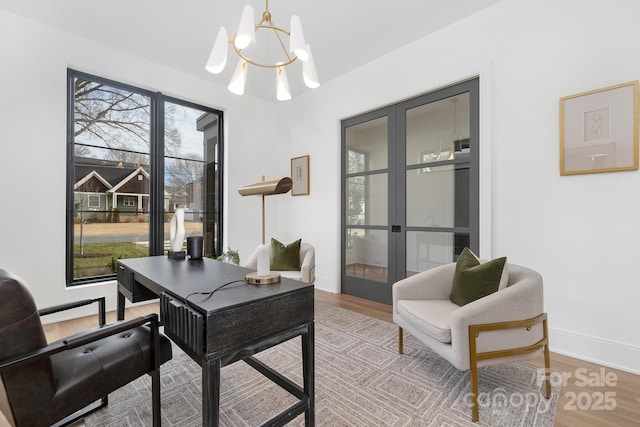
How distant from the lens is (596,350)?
212cm

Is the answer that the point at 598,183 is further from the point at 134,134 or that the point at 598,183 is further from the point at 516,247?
the point at 134,134

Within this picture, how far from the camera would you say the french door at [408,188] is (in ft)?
9.59

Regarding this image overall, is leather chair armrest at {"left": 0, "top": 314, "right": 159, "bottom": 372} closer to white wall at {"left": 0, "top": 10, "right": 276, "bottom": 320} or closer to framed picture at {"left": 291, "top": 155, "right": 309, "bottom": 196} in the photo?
white wall at {"left": 0, "top": 10, "right": 276, "bottom": 320}

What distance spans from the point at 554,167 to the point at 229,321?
2.74 meters

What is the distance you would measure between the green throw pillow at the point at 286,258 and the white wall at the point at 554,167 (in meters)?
2.02

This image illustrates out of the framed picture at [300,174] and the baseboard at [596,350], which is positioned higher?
the framed picture at [300,174]

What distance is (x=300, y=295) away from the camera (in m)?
1.39

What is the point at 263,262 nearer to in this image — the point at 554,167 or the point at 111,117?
the point at 554,167

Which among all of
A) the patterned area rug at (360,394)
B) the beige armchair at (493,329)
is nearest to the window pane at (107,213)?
the patterned area rug at (360,394)

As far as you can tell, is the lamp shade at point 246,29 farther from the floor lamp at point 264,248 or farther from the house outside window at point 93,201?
the house outside window at point 93,201

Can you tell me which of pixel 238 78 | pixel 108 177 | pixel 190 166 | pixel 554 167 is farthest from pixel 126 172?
pixel 554 167

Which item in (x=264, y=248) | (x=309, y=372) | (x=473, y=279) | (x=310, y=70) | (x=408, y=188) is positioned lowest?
(x=309, y=372)

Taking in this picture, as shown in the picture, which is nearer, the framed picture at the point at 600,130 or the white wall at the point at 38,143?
the framed picture at the point at 600,130

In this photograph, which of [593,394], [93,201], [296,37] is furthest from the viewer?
[93,201]
